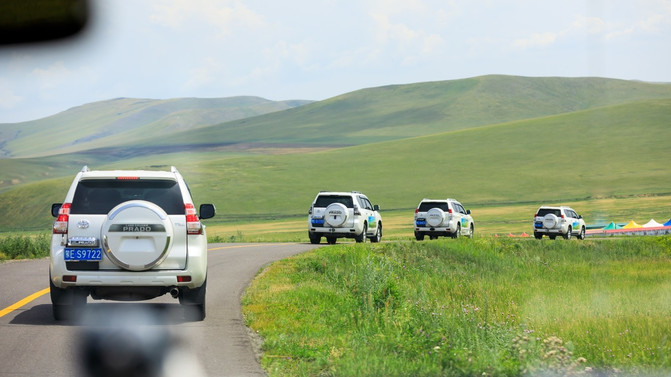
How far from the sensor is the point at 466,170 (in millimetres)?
116062

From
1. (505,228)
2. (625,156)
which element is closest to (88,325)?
(505,228)

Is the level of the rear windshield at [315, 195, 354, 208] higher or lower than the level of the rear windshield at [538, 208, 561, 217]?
higher

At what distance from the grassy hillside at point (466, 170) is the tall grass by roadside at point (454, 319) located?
6891 centimetres

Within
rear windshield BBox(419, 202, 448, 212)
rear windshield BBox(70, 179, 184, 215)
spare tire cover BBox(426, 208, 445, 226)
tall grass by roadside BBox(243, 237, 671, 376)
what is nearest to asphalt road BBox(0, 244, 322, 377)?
tall grass by roadside BBox(243, 237, 671, 376)

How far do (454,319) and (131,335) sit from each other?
15.2 feet

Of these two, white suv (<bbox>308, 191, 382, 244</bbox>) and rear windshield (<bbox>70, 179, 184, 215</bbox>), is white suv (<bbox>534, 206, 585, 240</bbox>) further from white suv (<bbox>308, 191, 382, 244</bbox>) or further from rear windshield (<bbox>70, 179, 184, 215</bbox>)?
rear windshield (<bbox>70, 179, 184, 215</bbox>)

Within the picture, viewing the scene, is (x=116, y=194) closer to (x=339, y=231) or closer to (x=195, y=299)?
(x=195, y=299)

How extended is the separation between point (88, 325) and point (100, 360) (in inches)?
113

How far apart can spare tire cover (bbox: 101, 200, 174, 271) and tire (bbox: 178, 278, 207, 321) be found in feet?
3.14

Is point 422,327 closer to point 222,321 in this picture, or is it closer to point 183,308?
point 222,321

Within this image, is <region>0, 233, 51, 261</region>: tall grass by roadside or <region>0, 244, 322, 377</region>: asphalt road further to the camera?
<region>0, 233, 51, 261</region>: tall grass by roadside

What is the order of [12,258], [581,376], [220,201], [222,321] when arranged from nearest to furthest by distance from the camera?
[581,376], [222,321], [12,258], [220,201]

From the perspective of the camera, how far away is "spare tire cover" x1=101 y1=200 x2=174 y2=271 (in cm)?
1242

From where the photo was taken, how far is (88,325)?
12844 mm
